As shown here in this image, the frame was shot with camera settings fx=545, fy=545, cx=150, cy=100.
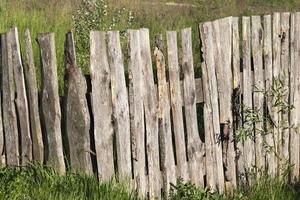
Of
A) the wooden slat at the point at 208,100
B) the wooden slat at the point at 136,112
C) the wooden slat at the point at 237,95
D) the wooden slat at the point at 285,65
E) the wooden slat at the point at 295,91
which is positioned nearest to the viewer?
the wooden slat at the point at 136,112

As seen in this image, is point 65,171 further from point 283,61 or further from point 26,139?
point 283,61

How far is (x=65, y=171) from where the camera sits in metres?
4.12

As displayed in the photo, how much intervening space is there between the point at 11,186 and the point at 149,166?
1095 millimetres

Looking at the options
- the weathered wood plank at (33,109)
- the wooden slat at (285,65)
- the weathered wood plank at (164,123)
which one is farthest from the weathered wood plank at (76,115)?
the wooden slat at (285,65)

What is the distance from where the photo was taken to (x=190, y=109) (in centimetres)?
455

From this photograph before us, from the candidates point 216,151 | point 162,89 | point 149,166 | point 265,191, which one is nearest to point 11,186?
point 149,166

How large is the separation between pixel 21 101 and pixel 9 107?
15 centimetres

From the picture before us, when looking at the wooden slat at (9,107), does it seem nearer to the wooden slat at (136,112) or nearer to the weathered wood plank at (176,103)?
the wooden slat at (136,112)

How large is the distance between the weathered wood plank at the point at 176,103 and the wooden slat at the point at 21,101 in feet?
3.78

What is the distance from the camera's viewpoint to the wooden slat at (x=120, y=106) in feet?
13.1

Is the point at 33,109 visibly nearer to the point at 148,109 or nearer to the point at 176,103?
the point at 148,109

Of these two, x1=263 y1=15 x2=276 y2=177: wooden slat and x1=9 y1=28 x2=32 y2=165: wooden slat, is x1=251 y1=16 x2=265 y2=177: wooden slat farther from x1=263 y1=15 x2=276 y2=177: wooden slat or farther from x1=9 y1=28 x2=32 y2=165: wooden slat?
x1=9 y1=28 x2=32 y2=165: wooden slat

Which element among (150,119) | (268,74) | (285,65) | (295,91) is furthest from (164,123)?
(295,91)

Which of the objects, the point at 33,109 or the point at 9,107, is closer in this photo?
the point at 33,109
